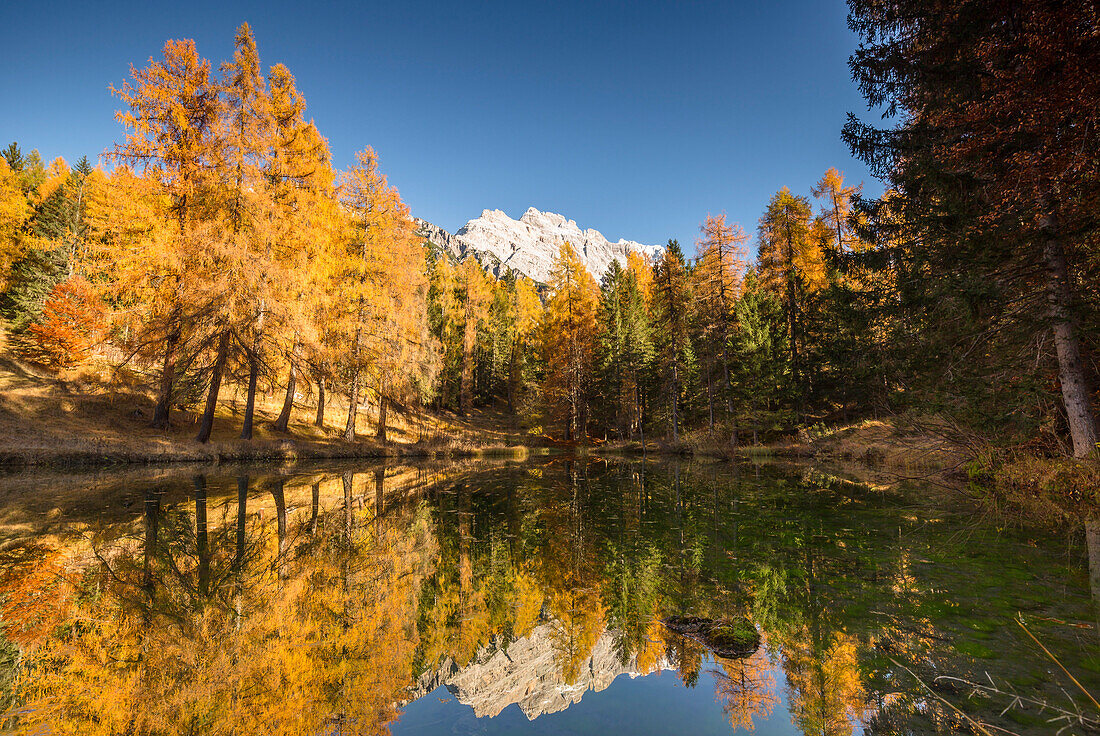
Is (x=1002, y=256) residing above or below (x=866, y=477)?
above

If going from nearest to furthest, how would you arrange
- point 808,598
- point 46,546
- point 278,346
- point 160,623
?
1. point 160,623
2. point 808,598
3. point 46,546
4. point 278,346

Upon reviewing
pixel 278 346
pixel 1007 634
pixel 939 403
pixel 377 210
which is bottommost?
pixel 1007 634

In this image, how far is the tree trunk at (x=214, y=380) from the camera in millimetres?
17078

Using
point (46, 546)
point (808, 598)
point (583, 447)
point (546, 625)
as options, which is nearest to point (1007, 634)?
point (808, 598)

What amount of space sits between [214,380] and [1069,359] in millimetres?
24209

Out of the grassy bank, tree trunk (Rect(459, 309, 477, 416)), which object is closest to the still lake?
the grassy bank

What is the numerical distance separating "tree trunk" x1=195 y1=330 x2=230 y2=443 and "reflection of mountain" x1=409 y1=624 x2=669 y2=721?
17.6 m

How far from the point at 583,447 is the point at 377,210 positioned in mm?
20491

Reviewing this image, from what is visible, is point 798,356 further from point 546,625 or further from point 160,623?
point 160,623

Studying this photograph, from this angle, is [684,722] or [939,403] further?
[939,403]

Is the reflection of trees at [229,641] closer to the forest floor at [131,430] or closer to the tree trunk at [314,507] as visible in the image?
the tree trunk at [314,507]

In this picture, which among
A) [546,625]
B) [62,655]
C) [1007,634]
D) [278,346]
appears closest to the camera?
[62,655]

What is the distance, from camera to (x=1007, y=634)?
3.81m

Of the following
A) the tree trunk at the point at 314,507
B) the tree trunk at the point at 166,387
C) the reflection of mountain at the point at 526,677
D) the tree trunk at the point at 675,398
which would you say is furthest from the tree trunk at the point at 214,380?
the tree trunk at the point at 675,398
